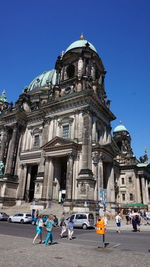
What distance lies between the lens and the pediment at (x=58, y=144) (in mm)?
31297

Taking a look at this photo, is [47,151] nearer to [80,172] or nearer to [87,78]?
[80,172]

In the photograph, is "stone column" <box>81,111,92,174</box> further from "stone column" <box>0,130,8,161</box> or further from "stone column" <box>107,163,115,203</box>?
"stone column" <box>0,130,8,161</box>

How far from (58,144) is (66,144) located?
6.63ft

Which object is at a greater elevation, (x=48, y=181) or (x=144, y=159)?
(x=144, y=159)

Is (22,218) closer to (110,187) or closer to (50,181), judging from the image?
(50,181)

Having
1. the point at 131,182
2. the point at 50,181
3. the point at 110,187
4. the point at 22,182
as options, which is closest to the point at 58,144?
the point at 50,181

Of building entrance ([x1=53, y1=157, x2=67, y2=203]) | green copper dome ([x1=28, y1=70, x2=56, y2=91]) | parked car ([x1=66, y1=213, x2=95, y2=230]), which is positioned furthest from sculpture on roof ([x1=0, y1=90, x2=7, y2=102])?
parked car ([x1=66, y1=213, x2=95, y2=230])

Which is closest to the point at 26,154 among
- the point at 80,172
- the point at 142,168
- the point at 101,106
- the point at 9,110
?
the point at 9,110

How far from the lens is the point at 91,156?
31156mm

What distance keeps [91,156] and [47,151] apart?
25.4ft

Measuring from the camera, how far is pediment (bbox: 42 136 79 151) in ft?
103

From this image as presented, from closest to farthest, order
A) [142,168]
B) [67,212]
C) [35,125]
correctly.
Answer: [67,212] < [35,125] < [142,168]

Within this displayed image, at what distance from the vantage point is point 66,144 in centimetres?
3148

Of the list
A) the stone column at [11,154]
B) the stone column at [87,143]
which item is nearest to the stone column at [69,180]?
the stone column at [87,143]
